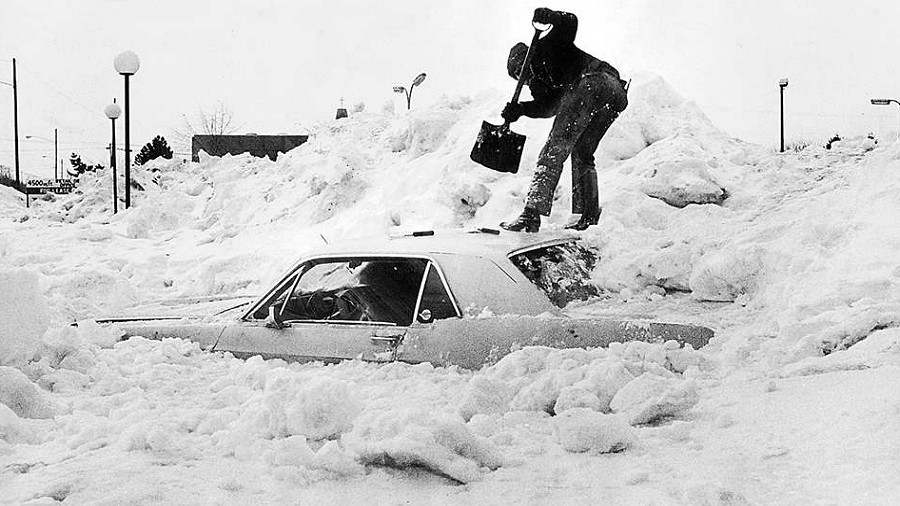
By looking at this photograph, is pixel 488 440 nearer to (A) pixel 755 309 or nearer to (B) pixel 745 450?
(B) pixel 745 450

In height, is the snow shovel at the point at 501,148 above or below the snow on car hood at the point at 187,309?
above

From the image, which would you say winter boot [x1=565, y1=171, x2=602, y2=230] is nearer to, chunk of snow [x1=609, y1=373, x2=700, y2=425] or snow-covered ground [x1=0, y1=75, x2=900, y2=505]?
snow-covered ground [x1=0, y1=75, x2=900, y2=505]

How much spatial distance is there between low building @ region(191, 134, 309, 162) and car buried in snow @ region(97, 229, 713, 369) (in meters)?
17.0

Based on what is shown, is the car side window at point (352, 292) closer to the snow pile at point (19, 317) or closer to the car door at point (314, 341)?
the car door at point (314, 341)

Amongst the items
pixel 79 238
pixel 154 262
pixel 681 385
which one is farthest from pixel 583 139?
pixel 79 238

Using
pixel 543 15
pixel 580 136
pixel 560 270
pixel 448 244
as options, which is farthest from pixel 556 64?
pixel 448 244

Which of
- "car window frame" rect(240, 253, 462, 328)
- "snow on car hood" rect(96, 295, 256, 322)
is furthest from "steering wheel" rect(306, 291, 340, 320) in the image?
"snow on car hood" rect(96, 295, 256, 322)

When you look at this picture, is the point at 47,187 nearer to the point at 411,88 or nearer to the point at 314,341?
the point at 411,88

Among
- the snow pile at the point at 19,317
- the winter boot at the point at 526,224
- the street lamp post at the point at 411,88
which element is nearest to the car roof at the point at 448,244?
the winter boot at the point at 526,224

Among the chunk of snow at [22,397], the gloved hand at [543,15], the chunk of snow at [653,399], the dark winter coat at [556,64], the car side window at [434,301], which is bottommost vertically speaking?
the chunk of snow at [22,397]

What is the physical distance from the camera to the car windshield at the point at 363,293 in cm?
390

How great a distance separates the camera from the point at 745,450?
240 centimetres

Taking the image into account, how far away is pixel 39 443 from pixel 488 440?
57.7 inches

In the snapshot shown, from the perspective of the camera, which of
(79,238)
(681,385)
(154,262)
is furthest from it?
(79,238)
